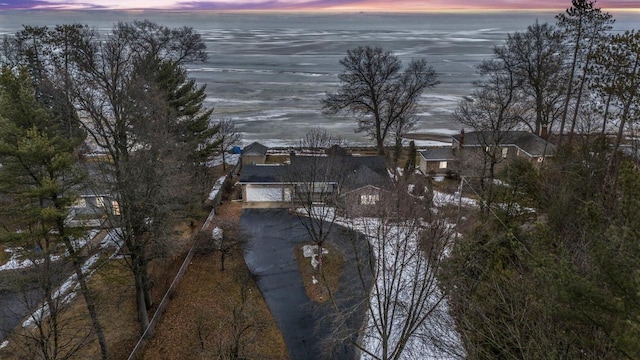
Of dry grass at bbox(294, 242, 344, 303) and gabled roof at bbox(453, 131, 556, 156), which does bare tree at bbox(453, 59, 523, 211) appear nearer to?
gabled roof at bbox(453, 131, 556, 156)

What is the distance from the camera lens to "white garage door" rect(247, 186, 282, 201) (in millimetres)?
29375

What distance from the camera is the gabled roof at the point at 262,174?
29.0 m

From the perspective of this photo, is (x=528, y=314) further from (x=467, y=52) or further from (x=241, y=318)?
(x=467, y=52)

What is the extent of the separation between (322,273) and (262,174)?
11787 mm

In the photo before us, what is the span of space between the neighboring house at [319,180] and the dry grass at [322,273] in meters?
3.02

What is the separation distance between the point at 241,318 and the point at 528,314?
871 centimetres

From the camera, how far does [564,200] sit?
14742mm

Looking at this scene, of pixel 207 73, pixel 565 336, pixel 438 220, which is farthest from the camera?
pixel 207 73

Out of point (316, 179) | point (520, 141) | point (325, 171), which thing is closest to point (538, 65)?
point (520, 141)

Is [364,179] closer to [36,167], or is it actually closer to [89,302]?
[89,302]

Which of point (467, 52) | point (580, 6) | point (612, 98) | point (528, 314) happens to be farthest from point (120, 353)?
point (467, 52)

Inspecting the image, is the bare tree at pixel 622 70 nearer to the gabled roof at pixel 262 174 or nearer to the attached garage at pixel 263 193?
the gabled roof at pixel 262 174

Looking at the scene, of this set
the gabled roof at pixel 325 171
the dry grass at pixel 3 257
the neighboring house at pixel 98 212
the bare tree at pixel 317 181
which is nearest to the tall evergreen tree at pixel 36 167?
the neighboring house at pixel 98 212

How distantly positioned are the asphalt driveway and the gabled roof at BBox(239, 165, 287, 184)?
7.39 ft
